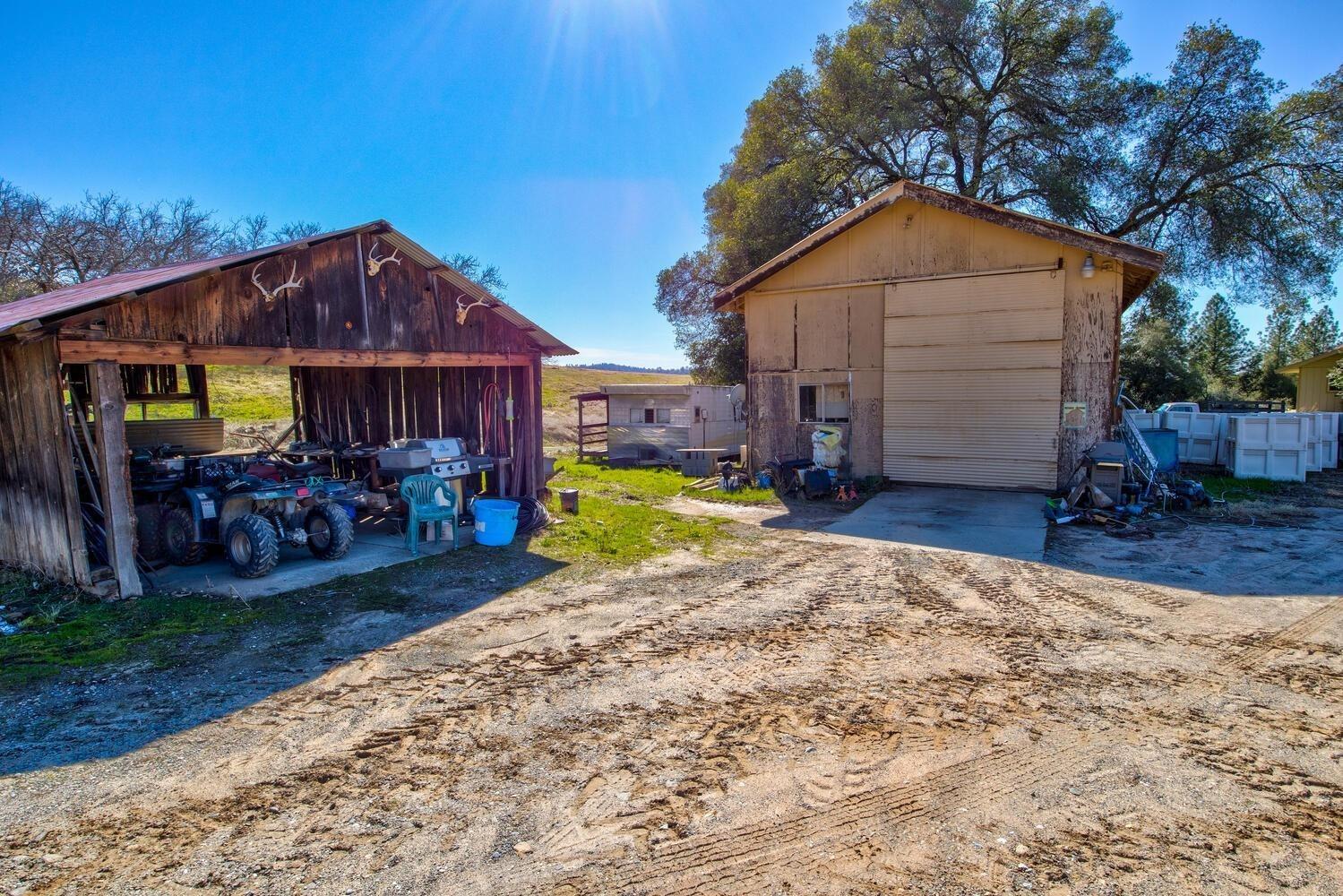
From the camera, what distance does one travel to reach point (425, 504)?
8812 mm

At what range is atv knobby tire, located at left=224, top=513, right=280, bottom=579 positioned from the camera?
732 cm

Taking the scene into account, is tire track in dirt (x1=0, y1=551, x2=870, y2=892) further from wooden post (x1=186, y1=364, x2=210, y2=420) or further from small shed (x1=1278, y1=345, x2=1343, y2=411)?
small shed (x1=1278, y1=345, x2=1343, y2=411)

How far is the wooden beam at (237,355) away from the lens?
20.8 ft

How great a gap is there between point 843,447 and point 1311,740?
963 centimetres

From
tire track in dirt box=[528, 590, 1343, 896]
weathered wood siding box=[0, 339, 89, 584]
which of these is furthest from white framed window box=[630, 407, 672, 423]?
tire track in dirt box=[528, 590, 1343, 896]

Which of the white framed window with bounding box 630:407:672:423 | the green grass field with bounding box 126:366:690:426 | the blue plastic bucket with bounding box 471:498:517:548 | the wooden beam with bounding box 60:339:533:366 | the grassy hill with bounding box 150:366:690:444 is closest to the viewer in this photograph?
the wooden beam with bounding box 60:339:533:366

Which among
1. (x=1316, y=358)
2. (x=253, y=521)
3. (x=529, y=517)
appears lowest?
(x=529, y=517)

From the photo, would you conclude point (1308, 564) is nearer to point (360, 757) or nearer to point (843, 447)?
point (843, 447)

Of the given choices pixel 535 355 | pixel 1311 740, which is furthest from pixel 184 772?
pixel 535 355

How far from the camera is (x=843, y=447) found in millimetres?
13336

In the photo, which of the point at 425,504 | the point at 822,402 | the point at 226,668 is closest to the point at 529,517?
the point at 425,504

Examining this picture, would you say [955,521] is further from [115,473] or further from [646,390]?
[646,390]

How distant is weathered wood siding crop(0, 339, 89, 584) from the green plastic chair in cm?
307

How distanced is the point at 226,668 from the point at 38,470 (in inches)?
149
